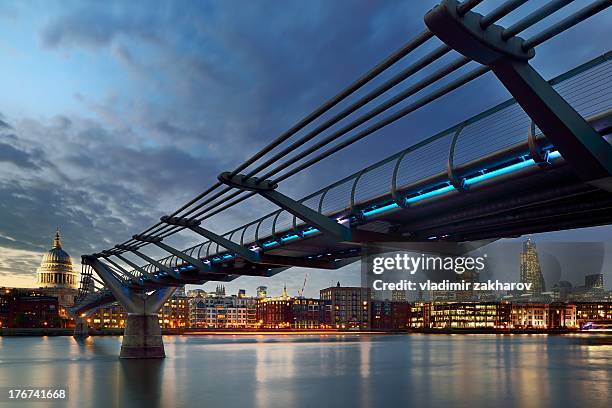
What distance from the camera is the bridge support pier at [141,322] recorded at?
6512 centimetres

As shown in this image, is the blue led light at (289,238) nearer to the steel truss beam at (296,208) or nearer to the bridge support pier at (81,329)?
the steel truss beam at (296,208)

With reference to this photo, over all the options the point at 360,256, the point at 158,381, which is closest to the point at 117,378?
the point at 158,381

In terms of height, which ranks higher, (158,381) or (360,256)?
(360,256)

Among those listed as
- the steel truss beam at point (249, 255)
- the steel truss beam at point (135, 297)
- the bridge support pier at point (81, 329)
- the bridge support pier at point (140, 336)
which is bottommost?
the bridge support pier at point (81, 329)

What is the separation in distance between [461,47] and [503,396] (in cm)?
3433

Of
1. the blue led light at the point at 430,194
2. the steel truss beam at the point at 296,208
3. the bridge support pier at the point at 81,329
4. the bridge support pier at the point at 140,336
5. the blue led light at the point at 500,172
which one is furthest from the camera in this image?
the bridge support pier at the point at 81,329

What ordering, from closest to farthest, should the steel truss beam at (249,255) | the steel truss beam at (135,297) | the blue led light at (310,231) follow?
the blue led light at (310,231), the steel truss beam at (249,255), the steel truss beam at (135,297)

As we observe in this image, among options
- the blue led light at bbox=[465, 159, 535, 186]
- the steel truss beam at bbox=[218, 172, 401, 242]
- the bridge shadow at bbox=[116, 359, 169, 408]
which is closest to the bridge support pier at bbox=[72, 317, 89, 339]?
the bridge shadow at bbox=[116, 359, 169, 408]

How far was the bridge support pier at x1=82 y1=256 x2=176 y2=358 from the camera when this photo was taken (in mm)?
65125

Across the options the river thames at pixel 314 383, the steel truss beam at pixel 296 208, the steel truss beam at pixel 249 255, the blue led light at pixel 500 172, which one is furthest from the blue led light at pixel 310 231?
the blue led light at pixel 500 172

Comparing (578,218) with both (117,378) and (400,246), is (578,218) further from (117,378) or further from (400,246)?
(117,378)

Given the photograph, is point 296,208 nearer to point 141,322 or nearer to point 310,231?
point 310,231

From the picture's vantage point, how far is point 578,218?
26.1 m

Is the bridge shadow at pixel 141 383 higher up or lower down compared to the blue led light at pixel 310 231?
lower down
